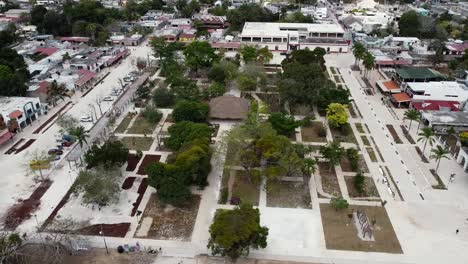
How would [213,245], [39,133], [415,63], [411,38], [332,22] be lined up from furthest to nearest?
[332,22] → [411,38] → [415,63] → [39,133] → [213,245]

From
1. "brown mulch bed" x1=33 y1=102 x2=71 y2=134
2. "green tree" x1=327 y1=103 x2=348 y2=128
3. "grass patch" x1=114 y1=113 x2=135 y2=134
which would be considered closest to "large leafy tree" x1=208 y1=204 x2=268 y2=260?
"green tree" x1=327 y1=103 x2=348 y2=128

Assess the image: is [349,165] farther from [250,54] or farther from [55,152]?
[55,152]

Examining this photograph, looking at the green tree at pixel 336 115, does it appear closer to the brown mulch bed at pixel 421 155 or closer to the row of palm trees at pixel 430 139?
the row of palm trees at pixel 430 139

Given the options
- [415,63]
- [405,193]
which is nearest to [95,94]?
[405,193]

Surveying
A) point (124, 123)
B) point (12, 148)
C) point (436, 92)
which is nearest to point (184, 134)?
point (124, 123)

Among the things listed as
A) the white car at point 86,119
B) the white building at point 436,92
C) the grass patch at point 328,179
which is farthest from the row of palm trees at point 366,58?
the white car at point 86,119

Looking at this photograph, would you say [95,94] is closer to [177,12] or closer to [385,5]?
[177,12]

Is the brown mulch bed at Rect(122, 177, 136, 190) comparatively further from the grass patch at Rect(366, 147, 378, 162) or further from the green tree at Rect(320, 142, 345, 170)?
the grass patch at Rect(366, 147, 378, 162)
